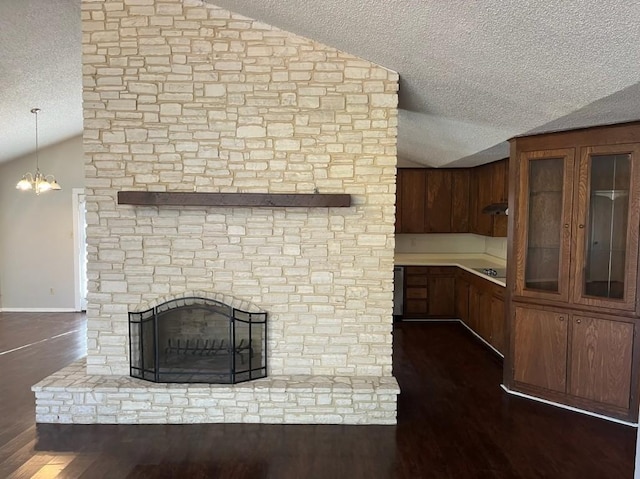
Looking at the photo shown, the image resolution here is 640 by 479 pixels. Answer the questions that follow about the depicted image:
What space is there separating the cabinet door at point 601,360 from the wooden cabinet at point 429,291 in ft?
9.25

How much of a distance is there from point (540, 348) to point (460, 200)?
11.0 feet

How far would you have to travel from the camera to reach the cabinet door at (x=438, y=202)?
678 centimetres

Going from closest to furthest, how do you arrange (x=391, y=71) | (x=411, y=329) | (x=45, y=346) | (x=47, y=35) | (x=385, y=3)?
(x=385, y=3)
(x=391, y=71)
(x=47, y=35)
(x=45, y=346)
(x=411, y=329)

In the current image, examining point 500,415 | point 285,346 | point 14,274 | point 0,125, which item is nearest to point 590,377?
point 500,415

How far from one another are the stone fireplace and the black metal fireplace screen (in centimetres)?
8

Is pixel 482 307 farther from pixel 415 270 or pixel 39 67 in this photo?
pixel 39 67

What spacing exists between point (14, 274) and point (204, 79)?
5.78 metres

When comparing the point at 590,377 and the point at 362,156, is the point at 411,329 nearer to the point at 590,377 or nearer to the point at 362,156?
the point at 590,377

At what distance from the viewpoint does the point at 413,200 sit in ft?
22.5

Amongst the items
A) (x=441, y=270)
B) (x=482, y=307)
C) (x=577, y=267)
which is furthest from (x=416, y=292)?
(x=577, y=267)

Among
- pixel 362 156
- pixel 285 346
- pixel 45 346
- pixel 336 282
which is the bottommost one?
pixel 45 346

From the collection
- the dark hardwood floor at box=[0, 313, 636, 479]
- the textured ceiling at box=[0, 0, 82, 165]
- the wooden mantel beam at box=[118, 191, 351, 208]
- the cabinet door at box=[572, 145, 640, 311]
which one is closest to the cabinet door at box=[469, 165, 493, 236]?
the cabinet door at box=[572, 145, 640, 311]

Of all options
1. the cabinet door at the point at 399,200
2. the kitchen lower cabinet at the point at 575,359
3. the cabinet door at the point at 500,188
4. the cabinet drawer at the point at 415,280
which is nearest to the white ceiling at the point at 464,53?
the cabinet door at the point at 500,188

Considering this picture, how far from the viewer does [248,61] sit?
3.45m
